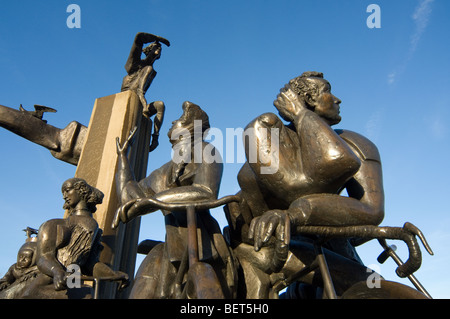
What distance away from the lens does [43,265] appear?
3.63m

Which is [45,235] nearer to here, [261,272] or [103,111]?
[261,272]

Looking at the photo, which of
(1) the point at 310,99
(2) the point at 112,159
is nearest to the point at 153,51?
(2) the point at 112,159

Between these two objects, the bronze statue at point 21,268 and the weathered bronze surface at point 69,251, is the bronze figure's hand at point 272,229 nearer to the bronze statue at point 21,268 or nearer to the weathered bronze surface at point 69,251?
the weathered bronze surface at point 69,251

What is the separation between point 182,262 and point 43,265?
5.23 feet

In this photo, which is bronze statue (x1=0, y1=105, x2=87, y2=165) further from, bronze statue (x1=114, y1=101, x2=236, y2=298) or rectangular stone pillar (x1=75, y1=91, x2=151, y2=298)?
bronze statue (x1=114, y1=101, x2=236, y2=298)

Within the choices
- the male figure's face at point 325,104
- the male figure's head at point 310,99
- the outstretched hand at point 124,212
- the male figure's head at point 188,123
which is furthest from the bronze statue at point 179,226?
the male figure's face at point 325,104

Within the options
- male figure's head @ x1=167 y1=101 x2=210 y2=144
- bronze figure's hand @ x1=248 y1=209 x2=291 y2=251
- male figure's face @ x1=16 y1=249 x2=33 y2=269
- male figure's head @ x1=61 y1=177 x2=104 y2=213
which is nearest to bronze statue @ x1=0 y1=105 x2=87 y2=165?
male figure's face @ x1=16 y1=249 x2=33 y2=269

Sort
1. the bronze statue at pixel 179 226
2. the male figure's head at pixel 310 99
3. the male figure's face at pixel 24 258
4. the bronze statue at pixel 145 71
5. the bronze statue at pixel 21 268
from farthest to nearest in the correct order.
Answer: the bronze statue at pixel 145 71
the male figure's face at pixel 24 258
the bronze statue at pixel 21 268
the male figure's head at pixel 310 99
the bronze statue at pixel 179 226

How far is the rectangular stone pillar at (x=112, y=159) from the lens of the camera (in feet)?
19.1

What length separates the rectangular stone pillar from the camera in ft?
19.1

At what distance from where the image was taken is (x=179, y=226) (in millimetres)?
3162

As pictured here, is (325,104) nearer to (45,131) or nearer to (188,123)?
(188,123)

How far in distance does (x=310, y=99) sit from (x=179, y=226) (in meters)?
1.41

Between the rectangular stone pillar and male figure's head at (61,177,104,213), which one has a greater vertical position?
the rectangular stone pillar
